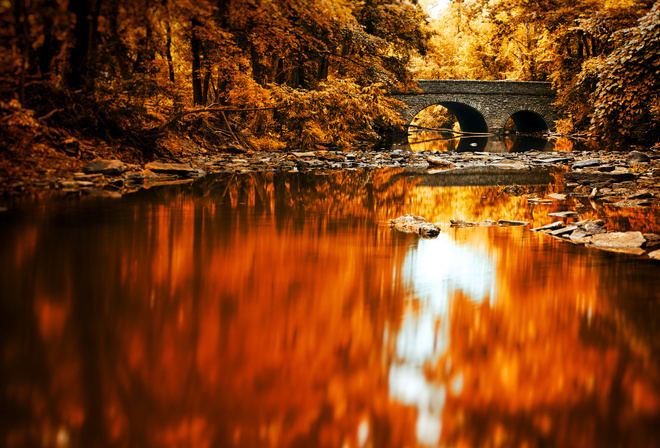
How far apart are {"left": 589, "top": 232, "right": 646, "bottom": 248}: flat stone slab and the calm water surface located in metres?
0.25

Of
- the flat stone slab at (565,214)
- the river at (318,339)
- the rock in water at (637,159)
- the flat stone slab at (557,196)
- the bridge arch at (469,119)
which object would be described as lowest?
the river at (318,339)

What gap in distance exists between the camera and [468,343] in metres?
2.37

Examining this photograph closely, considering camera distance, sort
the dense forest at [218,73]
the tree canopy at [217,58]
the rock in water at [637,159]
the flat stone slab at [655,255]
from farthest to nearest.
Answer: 1. the rock in water at [637,159]
2. the dense forest at [218,73]
3. the tree canopy at [217,58]
4. the flat stone slab at [655,255]

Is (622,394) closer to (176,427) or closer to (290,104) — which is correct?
(176,427)

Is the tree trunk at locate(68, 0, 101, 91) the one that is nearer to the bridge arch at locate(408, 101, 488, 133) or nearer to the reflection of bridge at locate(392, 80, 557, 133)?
the reflection of bridge at locate(392, 80, 557, 133)

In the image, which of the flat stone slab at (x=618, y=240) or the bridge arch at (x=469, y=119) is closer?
the flat stone slab at (x=618, y=240)

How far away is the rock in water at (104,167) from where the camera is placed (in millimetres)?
7662

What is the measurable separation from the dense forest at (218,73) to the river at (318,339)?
226cm

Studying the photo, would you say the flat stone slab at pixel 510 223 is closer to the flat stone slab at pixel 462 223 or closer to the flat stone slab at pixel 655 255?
the flat stone slab at pixel 462 223

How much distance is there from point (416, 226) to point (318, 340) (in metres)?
2.91

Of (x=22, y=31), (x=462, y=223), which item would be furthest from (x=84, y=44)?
(x=462, y=223)

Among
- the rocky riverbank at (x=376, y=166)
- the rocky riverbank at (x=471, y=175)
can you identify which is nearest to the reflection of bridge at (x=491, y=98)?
the rocky riverbank at (x=376, y=166)

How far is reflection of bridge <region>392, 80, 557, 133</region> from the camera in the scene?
111ft

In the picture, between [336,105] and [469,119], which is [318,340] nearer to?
[336,105]
